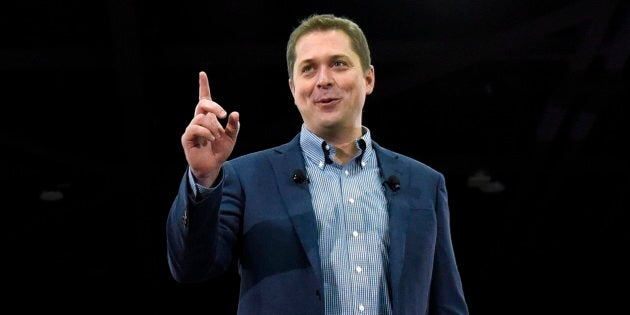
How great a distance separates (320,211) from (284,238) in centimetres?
11

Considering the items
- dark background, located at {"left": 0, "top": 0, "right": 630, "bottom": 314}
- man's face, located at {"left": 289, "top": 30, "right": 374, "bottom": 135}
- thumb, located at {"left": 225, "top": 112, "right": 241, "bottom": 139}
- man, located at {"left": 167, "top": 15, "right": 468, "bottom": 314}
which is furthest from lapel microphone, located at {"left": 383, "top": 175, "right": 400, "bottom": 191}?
dark background, located at {"left": 0, "top": 0, "right": 630, "bottom": 314}

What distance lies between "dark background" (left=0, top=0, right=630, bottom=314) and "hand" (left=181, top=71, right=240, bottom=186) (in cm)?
314

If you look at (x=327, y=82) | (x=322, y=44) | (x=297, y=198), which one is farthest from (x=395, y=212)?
(x=322, y=44)

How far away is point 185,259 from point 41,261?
5.54 metres

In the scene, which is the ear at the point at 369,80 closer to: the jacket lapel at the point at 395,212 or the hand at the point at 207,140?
the jacket lapel at the point at 395,212

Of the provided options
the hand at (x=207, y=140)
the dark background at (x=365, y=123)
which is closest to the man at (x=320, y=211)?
the hand at (x=207, y=140)

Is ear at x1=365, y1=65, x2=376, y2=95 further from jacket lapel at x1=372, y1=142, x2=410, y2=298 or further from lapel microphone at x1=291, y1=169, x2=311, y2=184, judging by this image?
lapel microphone at x1=291, y1=169, x2=311, y2=184

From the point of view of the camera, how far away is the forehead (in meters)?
1.79

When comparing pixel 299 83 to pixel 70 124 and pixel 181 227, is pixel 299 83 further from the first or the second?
pixel 70 124

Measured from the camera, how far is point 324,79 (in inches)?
68.6

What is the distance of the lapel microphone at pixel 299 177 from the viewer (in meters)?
1.69

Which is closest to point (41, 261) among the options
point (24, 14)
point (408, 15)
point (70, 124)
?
point (70, 124)

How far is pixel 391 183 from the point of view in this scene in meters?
1.74

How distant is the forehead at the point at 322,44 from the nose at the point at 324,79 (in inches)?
1.9
